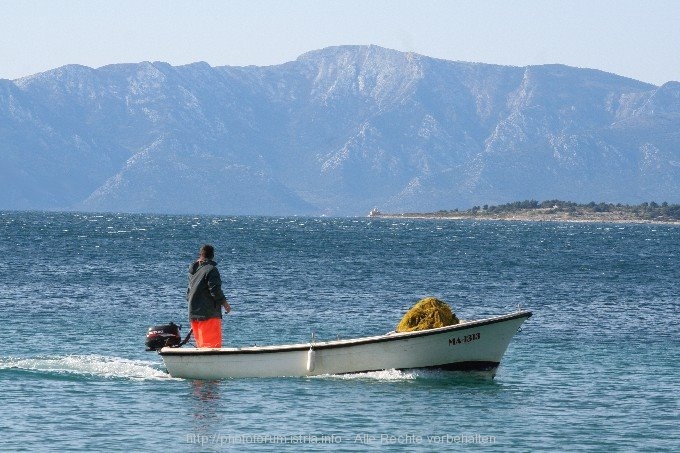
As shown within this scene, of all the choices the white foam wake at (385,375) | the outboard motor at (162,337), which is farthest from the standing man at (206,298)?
the white foam wake at (385,375)

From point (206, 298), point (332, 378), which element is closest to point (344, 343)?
point (332, 378)

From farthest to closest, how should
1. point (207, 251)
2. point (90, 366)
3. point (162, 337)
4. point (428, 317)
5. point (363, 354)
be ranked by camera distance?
point (90, 366) → point (162, 337) → point (428, 317) → point (363, 354) → point (207, 251)

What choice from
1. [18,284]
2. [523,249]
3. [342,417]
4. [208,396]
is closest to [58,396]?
[208,396]

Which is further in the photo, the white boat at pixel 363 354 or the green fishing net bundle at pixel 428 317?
the green fishing net bundle at pixel 428 317

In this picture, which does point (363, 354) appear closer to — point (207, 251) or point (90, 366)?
point (207, 251)

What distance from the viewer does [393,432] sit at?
25.7 meters

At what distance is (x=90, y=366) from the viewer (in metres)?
33.1

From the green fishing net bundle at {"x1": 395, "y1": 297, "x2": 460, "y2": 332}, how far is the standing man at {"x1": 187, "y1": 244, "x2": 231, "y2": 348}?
167 inches

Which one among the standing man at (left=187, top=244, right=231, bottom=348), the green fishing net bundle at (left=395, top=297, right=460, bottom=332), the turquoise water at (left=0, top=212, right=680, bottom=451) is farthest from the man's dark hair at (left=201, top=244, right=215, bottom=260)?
the green fishing net bundle at (left=395, top=297, right=460, bottom=332)

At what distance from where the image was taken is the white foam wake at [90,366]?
105 feet

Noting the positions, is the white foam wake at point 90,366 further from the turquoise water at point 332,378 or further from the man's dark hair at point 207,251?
the man's dark hair at point 207,251

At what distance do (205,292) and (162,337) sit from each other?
2.09 m

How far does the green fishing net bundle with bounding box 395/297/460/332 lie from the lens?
1200 inches

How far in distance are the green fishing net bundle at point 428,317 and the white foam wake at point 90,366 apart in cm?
589
